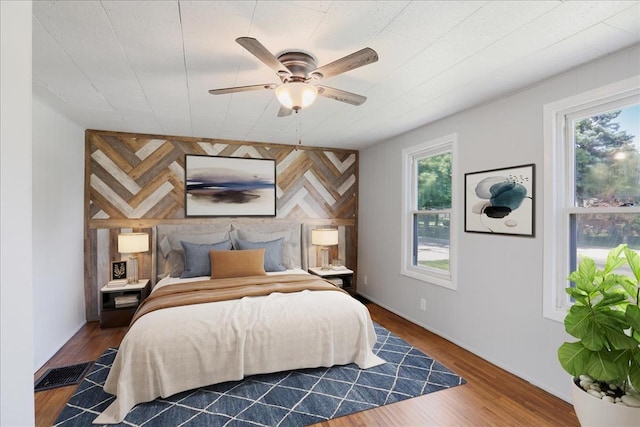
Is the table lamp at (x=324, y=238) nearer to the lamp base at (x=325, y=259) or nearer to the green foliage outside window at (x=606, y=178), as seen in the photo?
the lamp base at (x=325, y=259)

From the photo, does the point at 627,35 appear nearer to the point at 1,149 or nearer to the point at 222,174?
the point at 1,149

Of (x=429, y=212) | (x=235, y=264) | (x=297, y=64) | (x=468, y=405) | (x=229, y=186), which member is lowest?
(x=468, y=405)

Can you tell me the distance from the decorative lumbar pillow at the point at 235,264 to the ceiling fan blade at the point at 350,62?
2332 millimetres

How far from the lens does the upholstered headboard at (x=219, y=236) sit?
12.9ft

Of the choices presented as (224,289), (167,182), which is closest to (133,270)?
(167,182)

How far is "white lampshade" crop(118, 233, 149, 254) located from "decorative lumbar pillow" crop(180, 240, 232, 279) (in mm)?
485

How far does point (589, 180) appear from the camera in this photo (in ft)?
7.39

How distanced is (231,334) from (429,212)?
2.61 m

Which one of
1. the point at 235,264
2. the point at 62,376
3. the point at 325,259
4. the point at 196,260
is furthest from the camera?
the point at 325,259

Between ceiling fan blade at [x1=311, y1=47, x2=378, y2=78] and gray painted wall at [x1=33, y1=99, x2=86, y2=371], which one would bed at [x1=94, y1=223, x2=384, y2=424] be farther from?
ceiling fan blade at [x1=311, y1=47, x2=378, y2=78]

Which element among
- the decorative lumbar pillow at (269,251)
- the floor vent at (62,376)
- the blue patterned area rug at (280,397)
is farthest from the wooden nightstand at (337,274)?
the floor vent at (62,376)

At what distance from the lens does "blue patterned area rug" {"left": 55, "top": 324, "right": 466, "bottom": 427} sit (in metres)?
2.04

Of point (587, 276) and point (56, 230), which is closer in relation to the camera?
point (587, 276)

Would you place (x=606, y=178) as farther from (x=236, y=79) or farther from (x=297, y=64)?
(x=236, y=79)
